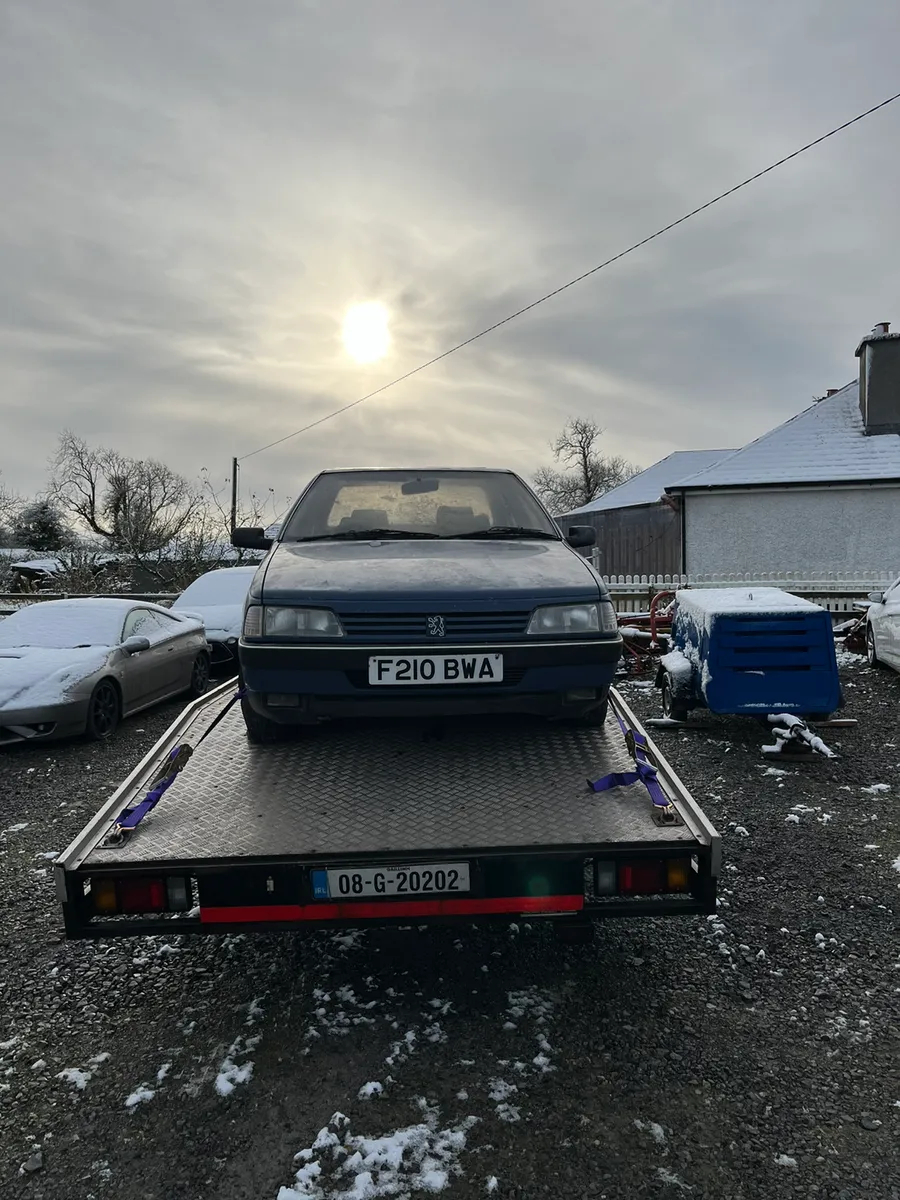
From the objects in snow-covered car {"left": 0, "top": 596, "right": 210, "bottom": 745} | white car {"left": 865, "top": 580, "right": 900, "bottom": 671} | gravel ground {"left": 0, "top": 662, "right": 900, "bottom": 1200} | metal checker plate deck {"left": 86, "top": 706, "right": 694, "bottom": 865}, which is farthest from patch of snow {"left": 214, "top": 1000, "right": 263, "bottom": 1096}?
white car {"left": 865, "top": 580, "right": 900, "bottom": 671}

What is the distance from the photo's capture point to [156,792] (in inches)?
110

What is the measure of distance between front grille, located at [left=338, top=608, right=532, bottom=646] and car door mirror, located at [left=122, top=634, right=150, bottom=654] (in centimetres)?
505

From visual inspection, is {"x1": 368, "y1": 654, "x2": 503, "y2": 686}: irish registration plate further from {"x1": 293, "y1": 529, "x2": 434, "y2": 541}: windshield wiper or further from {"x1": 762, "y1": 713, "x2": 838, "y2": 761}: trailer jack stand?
{"x1": 762, "y1": 713, "x2": 838, "y2": 761}: trailer jack stand

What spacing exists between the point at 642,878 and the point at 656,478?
30032 millimetres

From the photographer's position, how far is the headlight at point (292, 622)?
2955 mm

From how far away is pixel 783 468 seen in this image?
18.7 meters

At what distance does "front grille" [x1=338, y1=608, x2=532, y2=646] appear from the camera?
293cm

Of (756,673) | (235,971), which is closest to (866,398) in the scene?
(756,673)

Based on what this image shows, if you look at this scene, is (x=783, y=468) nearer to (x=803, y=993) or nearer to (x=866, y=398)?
(x=866, y=398)

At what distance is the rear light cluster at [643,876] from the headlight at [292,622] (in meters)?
1.33

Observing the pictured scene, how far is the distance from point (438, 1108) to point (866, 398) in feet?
69.2

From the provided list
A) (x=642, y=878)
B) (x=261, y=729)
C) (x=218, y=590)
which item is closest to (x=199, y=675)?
(x=218, y=590)

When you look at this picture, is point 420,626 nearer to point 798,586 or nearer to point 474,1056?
point 474,1056

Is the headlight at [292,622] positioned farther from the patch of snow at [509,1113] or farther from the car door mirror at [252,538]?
the patch of snow at [509,1113]
